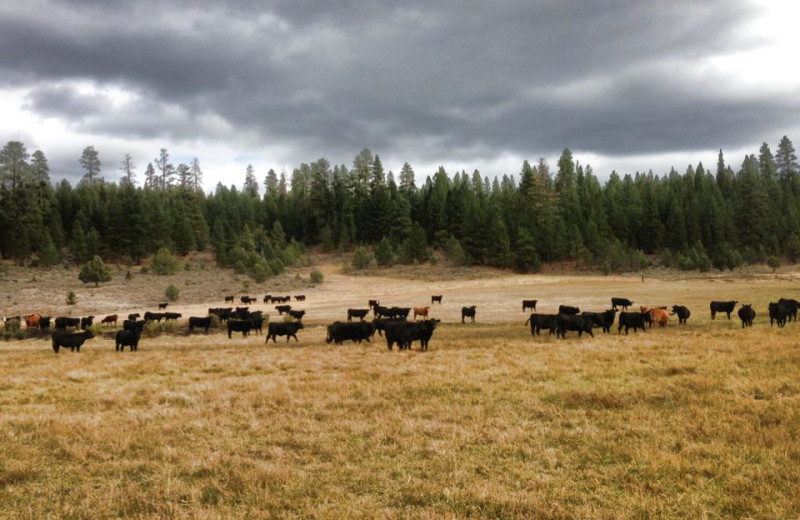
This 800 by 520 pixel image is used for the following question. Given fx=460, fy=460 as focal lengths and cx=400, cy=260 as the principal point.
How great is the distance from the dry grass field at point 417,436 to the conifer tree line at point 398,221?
6263cm

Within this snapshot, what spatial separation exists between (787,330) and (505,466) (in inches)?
860

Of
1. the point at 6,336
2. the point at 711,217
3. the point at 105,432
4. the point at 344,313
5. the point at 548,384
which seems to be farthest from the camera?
the point at 711,217

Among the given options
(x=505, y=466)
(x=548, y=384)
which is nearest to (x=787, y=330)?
(x=548, y=384)

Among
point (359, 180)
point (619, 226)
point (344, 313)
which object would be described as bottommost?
point (344, 313)

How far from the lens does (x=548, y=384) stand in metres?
13.0

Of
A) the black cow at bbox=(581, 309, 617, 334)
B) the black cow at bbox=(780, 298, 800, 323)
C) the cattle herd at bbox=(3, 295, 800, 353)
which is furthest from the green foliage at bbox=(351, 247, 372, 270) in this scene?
the black cow at bbox=(780, 298, 800, 323)

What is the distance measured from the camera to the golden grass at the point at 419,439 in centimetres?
647

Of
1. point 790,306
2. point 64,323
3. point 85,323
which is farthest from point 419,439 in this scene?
point 64,323

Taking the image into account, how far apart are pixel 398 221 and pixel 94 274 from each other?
67.4 meters

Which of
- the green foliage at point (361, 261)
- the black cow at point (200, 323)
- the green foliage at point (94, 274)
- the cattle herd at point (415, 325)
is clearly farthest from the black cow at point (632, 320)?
the green foliage at point (361, 261)

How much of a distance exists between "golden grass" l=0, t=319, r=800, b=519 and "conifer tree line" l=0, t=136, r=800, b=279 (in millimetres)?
63170

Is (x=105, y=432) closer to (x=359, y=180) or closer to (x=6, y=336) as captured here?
(x=6, y=336)

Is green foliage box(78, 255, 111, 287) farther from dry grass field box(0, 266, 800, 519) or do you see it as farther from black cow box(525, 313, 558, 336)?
black cow box(525, 313, 558, 336)

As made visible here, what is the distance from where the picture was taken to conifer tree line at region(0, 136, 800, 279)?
87688 millimetres
